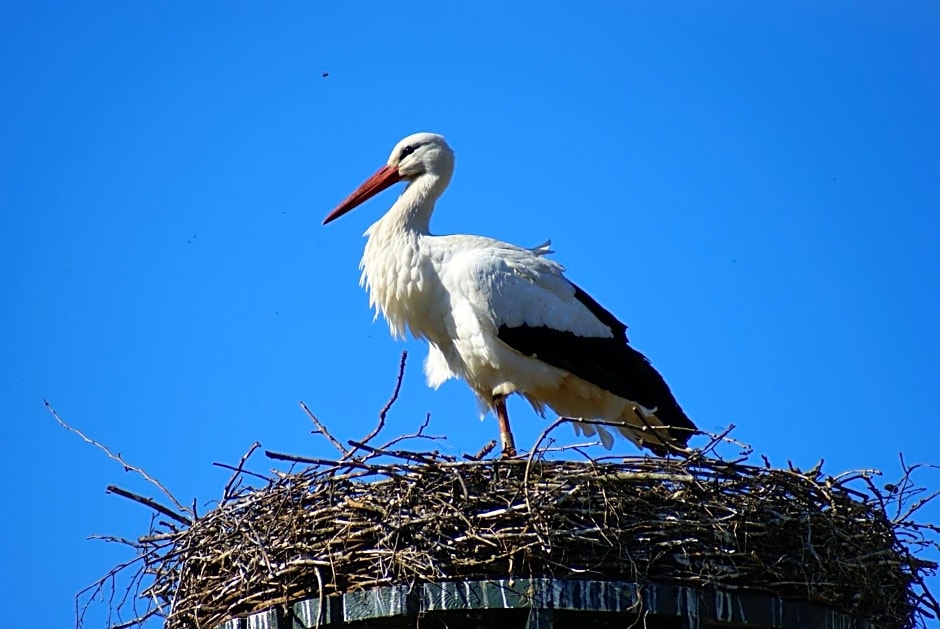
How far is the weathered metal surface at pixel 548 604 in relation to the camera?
587cm

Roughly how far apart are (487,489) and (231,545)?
109cm

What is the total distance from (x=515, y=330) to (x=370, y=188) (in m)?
1.55

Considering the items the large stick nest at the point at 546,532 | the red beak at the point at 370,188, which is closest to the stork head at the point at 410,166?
the red beak at the point at 370,188

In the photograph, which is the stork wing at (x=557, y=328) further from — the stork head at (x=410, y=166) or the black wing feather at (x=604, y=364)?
the stork head at (x=410, y=166)

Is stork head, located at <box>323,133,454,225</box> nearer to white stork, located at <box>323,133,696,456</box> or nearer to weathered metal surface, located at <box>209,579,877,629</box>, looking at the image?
white stork, located at <box>323,133,696,456</box>

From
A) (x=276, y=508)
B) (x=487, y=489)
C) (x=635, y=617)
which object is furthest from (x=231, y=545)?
(x=635, y=617)

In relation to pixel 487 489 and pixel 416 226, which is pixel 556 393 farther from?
pixel 487 489

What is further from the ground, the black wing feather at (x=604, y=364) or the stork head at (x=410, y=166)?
the stork head at (x=410, y=166)

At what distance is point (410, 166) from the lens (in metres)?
9.00

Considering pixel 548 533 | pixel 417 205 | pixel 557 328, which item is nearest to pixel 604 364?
pixel 557 328

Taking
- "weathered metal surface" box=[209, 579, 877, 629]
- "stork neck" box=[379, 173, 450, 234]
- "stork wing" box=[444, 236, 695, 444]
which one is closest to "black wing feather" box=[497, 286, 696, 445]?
"stork wing" box=[444, 236, 695, 444]

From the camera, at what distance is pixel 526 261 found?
8258mm

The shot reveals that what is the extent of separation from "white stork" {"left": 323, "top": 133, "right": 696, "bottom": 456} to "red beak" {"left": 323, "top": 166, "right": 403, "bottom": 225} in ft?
1.84

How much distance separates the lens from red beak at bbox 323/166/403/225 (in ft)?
29.8
